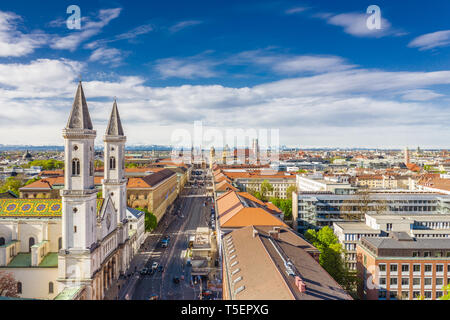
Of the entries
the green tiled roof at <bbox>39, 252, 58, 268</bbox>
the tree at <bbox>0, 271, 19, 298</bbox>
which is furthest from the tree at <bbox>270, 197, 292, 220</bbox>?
the tree at <bbox>0, 271, 19, 298</bbox>

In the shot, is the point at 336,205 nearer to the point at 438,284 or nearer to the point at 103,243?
the point at 438,284

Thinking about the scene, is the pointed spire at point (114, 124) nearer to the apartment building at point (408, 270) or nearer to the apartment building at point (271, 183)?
the apartment building at point (408, 270)

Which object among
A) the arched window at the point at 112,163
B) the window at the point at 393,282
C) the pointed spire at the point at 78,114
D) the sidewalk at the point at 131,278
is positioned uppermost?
the pointed spire at the point at 78,114

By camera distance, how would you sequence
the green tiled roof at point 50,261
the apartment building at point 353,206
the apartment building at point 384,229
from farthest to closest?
1. the apartment building at point 353,206
2. the apartment building at point 384,229
3. the green tiled roof at point 50,261

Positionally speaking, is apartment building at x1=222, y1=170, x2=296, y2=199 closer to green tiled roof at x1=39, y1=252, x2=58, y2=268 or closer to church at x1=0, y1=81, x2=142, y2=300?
church at x1=0, y1=81, x2=142, y2=300

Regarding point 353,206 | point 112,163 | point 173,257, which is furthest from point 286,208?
point 112,163

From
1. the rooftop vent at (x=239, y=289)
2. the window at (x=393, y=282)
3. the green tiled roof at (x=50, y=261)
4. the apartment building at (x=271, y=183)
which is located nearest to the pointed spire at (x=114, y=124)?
the green tiled roof at (x=50, y=261)

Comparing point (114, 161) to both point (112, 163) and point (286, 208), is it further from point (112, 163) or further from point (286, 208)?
point (286, 208)
